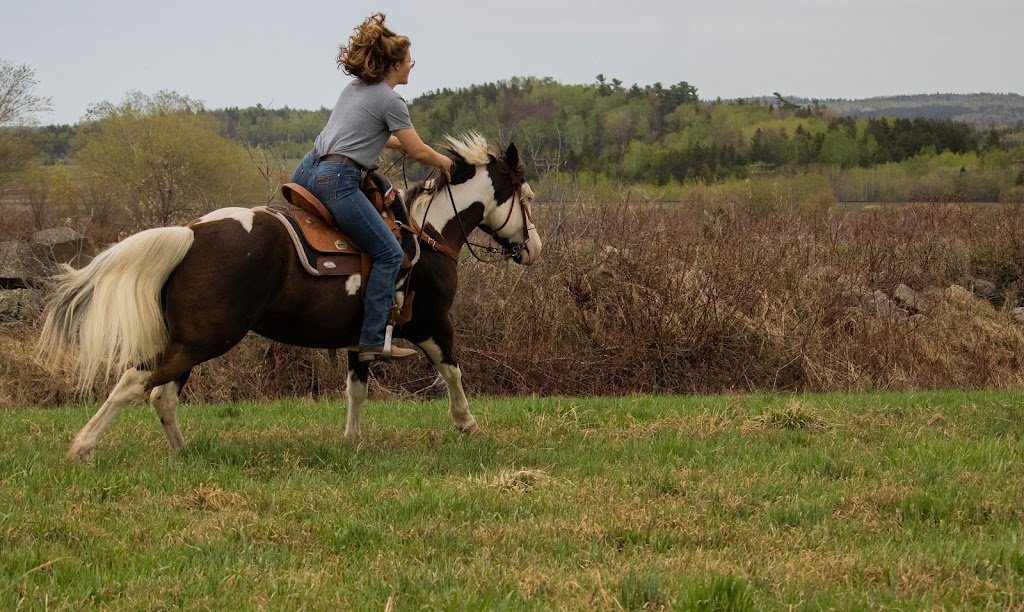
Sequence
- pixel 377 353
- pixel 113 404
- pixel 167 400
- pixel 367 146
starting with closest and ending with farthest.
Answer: pixel 113 404
pixel 167 400
pixel 367 146
pixel 377 353

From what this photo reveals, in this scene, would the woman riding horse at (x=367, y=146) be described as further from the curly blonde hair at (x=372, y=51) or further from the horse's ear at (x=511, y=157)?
the horse's ear at (x=511, y=157)

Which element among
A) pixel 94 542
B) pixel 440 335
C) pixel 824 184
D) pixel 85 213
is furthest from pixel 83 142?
pixel 94 542

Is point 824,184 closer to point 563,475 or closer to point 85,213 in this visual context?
point 85,213

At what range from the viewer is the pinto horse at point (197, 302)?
6.35 metres

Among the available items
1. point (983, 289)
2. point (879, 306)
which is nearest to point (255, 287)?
point (879, 306)

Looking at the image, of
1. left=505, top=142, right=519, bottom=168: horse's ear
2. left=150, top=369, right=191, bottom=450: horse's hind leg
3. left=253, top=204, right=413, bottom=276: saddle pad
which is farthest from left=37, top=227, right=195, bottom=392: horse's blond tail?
left=505, top=142, right=519, bottom=168: horse's ear

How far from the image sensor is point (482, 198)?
8.36 metres

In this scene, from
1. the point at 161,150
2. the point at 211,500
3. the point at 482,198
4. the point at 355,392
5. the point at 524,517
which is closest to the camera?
the point at 524,517

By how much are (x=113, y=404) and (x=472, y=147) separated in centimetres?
355

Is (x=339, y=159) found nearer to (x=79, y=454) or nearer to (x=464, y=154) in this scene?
(x=464, y=154)

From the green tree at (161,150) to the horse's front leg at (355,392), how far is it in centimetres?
1366

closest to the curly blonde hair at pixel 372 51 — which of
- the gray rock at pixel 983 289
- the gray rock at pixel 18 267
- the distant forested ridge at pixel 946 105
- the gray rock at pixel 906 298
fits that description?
the gray rock at pixel 18 267

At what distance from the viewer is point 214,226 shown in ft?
21.9

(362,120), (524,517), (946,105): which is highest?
(946,105)
